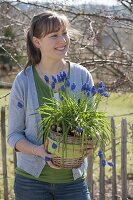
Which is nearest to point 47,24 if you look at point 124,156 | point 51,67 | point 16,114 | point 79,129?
point 51,67

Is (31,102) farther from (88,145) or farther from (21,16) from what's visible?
(21,16)

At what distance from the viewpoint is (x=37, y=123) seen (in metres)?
2.62

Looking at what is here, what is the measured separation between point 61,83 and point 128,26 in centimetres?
272

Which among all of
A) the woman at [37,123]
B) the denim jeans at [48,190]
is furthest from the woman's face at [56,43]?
the denim jeans at [48,190]

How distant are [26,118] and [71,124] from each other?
1.27 feet

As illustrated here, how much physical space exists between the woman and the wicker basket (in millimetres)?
179

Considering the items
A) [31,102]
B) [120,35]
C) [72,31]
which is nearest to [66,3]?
[120,35]

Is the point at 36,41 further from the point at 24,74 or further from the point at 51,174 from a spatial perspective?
the point at 51,174

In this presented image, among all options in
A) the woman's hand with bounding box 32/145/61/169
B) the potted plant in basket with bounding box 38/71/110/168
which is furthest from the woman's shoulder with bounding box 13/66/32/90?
the woman's hand with bounding box 32/145/61/169

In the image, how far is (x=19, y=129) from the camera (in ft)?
8.73

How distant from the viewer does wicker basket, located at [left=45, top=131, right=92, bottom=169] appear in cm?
236

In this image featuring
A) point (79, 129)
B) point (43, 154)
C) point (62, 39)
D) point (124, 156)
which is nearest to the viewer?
point (79, 129)

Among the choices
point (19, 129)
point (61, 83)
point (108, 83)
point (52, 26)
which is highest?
point (52, 26)

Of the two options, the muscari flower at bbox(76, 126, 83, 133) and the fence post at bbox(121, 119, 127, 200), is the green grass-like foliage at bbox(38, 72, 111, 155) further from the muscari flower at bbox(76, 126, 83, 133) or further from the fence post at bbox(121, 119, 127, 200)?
the fence post at bbox(121, 119, 127, 200)
